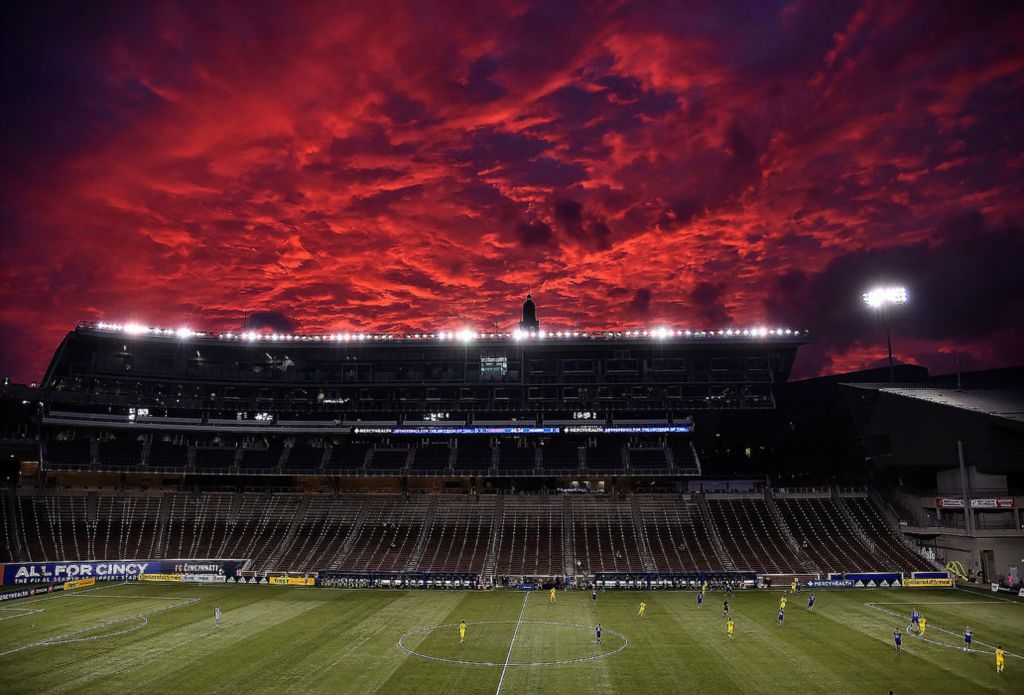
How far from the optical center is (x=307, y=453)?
3674 inches

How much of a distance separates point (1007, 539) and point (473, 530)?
182 feet

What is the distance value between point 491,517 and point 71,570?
147ft

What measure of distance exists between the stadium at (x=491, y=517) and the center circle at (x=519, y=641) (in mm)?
328

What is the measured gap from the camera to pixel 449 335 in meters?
91.2

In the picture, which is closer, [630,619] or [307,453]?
[630,619]

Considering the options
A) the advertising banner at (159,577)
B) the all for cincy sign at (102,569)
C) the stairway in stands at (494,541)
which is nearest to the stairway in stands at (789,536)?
the stairway in stands at (494,541)

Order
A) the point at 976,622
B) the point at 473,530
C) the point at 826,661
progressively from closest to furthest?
the point at 826,661 < the point at 976,622 < the point at 473,530

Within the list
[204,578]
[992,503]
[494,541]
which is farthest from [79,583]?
[992,503]

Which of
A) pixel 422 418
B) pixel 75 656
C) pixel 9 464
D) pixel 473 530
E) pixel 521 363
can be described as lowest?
pixel 75 656

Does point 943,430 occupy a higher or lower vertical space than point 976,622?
higher

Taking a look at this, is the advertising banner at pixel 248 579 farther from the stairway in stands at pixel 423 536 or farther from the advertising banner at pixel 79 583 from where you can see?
the stairway in stands at pixel 423 536

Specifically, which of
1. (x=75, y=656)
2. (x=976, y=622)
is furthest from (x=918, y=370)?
(x=75, y=656)

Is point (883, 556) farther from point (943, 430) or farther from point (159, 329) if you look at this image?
point (159, 329)

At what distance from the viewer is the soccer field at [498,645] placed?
34344 millimetres
